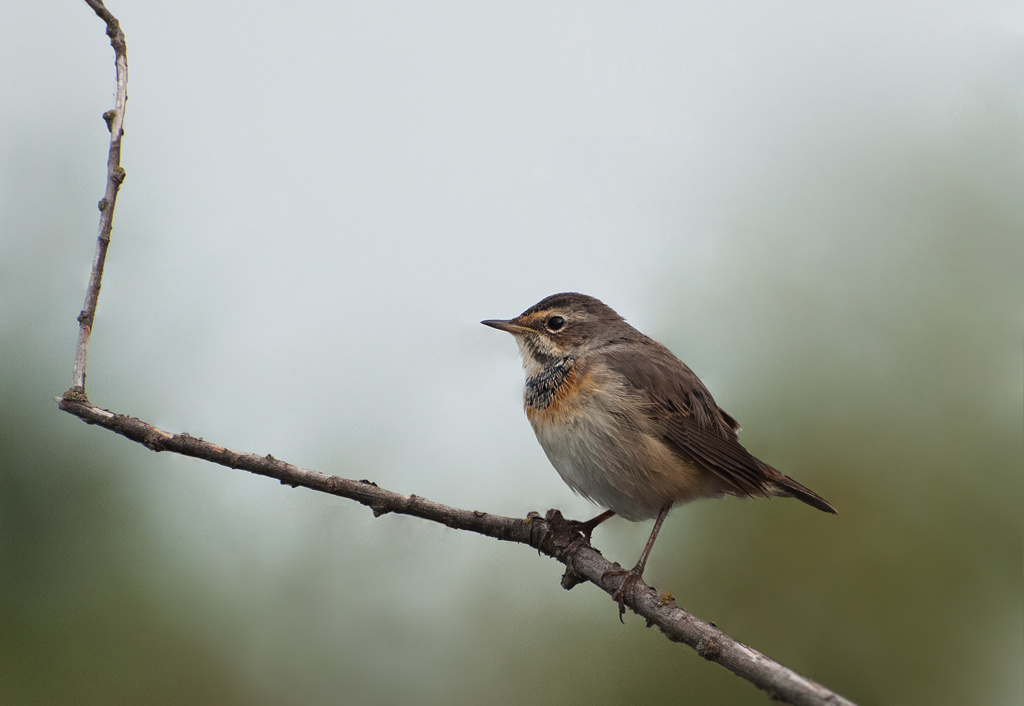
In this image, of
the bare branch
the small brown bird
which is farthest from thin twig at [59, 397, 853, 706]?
the small brown bird

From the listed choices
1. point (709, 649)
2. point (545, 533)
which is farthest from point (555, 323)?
point (709, 649)

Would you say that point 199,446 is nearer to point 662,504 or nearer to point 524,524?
point 524,524

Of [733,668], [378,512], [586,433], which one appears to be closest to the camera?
[733,668]

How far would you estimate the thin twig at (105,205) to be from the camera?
3018mm

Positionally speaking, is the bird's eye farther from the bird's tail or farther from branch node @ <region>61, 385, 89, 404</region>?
branch node @ <region>61, 385, 89, 404</region>

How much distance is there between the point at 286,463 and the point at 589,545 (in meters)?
1.64

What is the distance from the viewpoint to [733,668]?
9.46 ft

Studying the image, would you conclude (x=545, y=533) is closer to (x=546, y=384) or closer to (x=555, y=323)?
(x=546, y=384)

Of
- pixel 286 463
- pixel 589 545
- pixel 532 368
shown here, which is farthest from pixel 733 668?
pixel 532 368

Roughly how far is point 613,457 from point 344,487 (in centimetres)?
170

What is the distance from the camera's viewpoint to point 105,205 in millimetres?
3021

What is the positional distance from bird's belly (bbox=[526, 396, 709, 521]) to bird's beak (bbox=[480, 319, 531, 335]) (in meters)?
0.57

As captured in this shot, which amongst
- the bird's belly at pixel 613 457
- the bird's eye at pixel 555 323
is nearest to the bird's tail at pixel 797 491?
the bird's belly at pixel 613 457

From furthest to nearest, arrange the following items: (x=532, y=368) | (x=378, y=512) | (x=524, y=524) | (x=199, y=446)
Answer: (x=532, y=368), (x=524, y=524), (x=378, y=512), (x=199, y=446)
